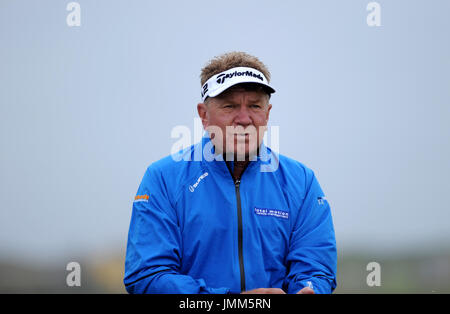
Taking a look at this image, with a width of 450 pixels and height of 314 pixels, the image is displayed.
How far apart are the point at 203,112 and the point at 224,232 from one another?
1.10m

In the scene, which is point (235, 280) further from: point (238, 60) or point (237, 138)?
point (238, 60)

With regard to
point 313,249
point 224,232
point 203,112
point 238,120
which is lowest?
point 313,249

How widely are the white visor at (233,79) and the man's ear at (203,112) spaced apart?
16 cm

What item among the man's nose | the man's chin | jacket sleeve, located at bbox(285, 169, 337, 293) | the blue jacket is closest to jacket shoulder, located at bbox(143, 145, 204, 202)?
the blue jacket

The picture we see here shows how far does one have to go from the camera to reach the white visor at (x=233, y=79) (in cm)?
442

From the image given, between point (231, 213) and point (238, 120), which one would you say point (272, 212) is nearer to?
point (231, 213)

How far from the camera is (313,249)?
14.6 ft

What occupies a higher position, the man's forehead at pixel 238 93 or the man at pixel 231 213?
the man's forehead at pixel 238 93

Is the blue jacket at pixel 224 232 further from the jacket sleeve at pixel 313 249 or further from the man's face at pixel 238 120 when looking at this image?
the man's face at pixel 238 120

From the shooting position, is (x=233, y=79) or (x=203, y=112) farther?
(x=203, y=112)

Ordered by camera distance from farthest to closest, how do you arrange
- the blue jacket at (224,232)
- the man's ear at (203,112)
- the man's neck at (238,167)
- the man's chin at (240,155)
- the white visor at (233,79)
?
the man's ear at (203,112), the man's neck at (238,167), the man's chin at (240,155), the white visor at (233,79), the blue jacket at (224,232)

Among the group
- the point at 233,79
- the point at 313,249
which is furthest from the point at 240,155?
the point at 313,249

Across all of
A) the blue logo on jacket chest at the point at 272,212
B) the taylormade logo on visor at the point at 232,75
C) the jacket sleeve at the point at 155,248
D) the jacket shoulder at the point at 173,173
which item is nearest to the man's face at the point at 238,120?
the taylormade logo on visor at the point at 232,75

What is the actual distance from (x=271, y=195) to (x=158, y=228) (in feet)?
3.20
